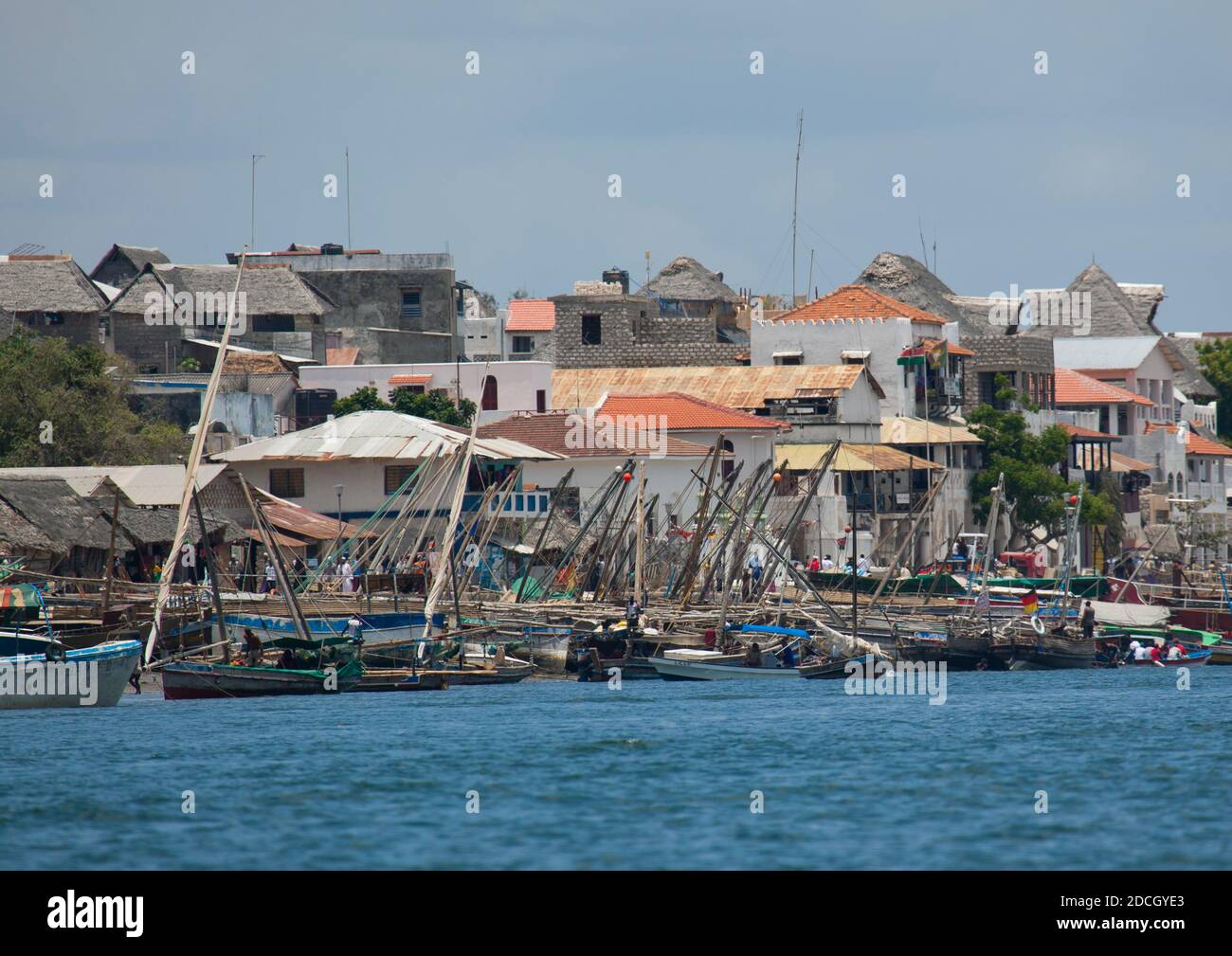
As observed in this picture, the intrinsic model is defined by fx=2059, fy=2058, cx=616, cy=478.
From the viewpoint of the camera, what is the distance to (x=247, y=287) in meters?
95.8

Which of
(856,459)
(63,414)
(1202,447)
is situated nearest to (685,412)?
(856,459)

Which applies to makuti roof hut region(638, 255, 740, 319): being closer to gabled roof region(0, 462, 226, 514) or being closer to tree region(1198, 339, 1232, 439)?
tree region(1198, 339, 1232, 439)

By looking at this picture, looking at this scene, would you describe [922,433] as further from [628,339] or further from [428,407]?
[428,407]

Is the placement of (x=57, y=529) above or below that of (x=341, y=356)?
below

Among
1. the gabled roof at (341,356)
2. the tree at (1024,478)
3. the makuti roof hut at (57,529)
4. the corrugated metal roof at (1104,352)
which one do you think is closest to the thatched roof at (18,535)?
the makuti roof hut at (57,529)

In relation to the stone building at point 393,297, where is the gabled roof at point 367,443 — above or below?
below

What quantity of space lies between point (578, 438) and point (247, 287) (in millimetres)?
→ 22094

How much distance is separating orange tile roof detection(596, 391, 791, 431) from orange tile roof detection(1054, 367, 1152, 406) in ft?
77.1

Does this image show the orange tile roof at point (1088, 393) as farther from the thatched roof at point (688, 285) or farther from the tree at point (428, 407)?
the tree at point (428, 407)

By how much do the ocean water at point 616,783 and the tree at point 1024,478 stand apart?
41.4 meters

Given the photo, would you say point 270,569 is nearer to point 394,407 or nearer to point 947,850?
point 394,407

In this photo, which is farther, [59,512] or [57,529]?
[59,512]

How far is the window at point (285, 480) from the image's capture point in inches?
2958
